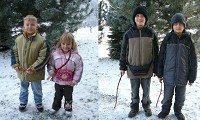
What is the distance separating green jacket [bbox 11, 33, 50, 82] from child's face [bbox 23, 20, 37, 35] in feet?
0.22

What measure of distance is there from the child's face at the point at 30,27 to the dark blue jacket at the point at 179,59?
174cm

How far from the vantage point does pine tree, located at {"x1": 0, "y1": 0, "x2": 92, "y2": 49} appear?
6465 mm

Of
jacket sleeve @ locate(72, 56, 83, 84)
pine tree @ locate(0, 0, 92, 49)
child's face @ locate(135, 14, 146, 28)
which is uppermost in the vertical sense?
pine tree @ locate(0, 0, 92, 49)

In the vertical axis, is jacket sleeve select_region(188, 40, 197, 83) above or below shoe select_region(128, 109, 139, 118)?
above

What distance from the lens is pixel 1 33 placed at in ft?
22.7

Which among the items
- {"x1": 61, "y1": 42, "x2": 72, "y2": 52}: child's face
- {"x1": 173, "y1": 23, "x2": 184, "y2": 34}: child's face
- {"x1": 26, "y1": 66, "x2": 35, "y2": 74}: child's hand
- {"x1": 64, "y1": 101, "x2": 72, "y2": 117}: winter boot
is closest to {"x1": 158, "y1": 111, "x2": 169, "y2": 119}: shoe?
{"x1": 173, "y1": 23, "x2": 184, "y2": 34}: child's face

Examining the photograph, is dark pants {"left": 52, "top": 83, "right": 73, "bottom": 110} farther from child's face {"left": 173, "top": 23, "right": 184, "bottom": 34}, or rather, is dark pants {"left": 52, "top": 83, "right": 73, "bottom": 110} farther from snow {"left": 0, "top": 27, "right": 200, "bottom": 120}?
child's face {"left": 173, "top": 23, "right": 184, "bottom": 34}

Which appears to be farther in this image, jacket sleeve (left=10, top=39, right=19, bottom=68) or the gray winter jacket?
jacket sleeve (left=10, top=39, right=19, bottom=68)

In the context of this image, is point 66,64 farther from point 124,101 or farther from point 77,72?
point 124,101

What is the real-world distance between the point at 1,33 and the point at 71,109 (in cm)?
407

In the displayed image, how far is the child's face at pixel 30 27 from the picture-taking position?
11.6 feet

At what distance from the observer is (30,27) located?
140 inches

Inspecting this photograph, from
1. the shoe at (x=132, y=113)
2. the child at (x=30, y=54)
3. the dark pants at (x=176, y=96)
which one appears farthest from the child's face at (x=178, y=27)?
the child at (x=30, y=54)

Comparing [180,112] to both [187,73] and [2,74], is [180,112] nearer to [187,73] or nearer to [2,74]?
[187,73]
